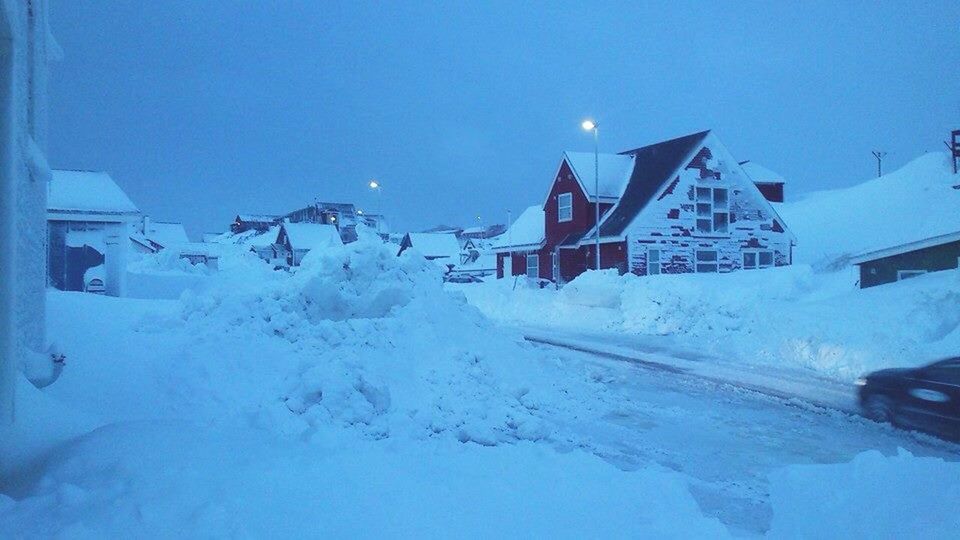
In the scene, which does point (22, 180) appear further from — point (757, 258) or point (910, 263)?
point (757, 258)

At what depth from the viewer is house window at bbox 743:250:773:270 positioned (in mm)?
34906

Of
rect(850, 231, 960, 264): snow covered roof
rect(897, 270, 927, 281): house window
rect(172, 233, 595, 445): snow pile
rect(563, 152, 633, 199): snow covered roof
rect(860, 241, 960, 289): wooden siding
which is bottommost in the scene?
rect(172, 233, 595, 445): snow pile

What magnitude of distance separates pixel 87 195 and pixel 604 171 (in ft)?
78.3

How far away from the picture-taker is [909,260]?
2069 centimetres

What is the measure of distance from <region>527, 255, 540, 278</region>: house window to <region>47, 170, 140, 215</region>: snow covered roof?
2253 cm

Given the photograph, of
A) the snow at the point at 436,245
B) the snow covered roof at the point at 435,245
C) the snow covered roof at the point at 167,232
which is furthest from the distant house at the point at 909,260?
the snow covered roof at the point at 167,232

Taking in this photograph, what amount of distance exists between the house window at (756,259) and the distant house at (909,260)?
512 inches

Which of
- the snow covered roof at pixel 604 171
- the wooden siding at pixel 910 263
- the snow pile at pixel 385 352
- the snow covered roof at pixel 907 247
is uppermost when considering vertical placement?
the snow covered roof at pixel 604 171

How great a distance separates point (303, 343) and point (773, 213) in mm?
30751

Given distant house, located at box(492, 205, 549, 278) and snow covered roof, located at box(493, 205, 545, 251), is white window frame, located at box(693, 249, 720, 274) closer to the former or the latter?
distant house, located at box(492, 205, 549, 278)

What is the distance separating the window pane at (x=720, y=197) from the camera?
3444 cm

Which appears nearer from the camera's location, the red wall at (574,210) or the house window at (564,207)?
the red wall at (574,210)

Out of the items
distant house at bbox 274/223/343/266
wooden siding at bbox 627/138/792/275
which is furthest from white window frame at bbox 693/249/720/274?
distant house at bbox 274/223/343/266

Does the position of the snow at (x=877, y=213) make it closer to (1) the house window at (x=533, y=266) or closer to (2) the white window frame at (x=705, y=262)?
(2) the white window frame at (x=705, y=262)
